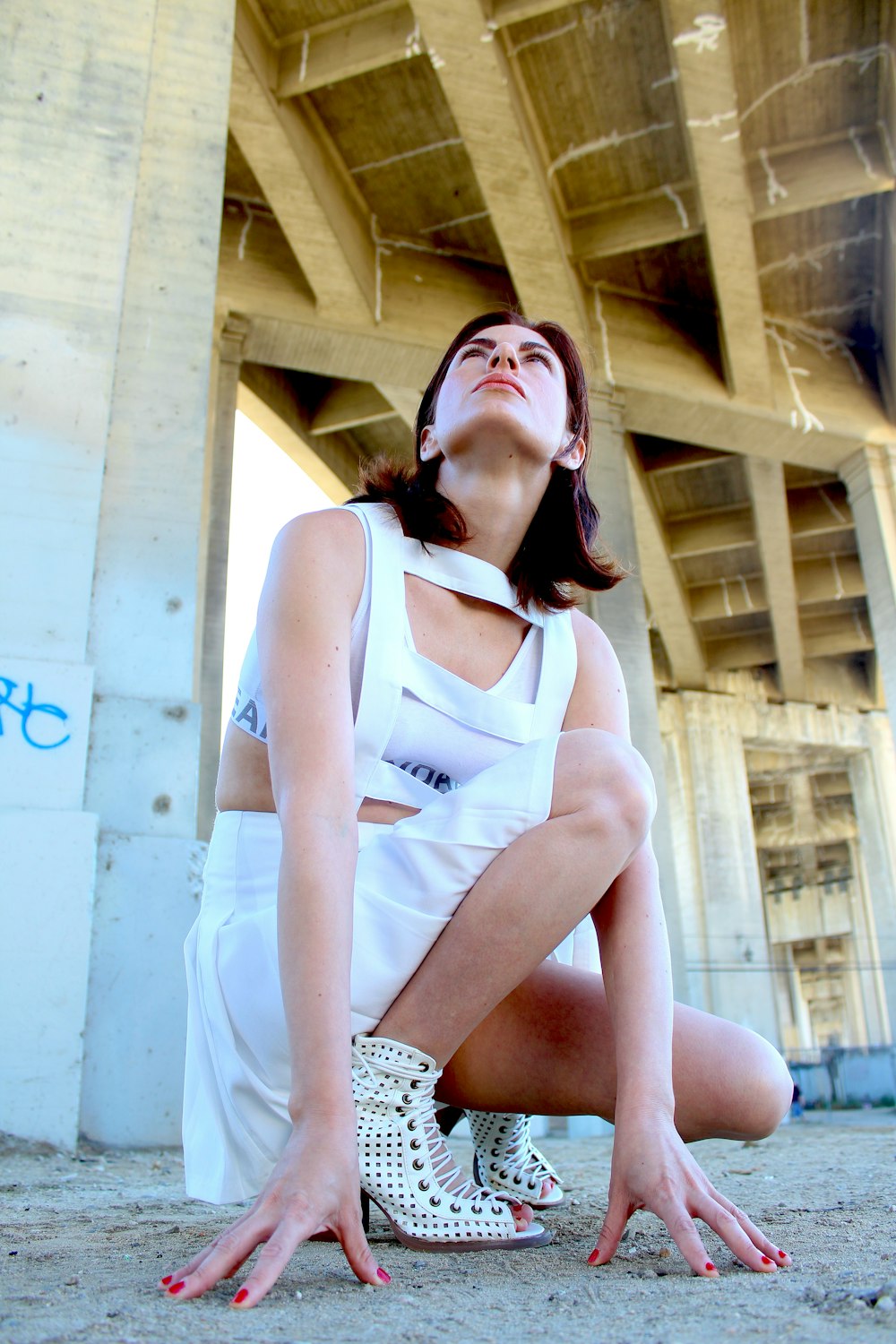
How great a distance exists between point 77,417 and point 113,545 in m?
0.52

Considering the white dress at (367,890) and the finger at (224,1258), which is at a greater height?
the white dress at (367,890)

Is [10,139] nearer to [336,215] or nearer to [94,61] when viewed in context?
[94,61]

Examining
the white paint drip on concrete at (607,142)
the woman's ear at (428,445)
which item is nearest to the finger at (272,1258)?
the woman's ear at (428,445)

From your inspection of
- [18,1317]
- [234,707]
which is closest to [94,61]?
[234,707]

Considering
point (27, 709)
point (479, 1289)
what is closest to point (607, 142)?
point (27, 709)

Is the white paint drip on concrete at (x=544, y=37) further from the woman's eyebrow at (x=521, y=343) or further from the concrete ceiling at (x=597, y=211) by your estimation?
the woman's eyebrow at (x=521, y=343)

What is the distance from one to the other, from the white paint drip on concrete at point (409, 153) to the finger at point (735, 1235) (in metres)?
10.3

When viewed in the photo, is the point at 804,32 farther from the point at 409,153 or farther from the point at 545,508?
the point at 545,508

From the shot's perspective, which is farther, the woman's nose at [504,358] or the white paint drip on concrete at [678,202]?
the white paint drip on concrete at [678,202]

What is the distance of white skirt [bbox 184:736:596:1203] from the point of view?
62.1 inches

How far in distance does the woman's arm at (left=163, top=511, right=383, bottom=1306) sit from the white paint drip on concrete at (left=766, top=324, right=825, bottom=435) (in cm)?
1128

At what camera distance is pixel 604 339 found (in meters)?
11.5

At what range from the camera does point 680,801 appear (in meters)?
18.3

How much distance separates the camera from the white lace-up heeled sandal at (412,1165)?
4.93 ft
